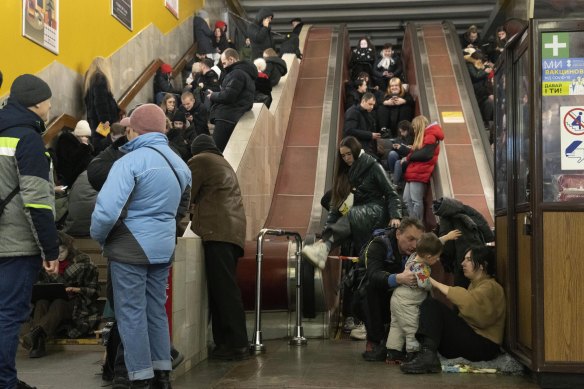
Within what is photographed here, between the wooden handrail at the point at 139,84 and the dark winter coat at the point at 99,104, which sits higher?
the wooden handrail at the point at 139,84

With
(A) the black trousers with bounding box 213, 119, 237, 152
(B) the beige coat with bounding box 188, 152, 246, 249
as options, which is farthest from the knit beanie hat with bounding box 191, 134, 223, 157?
(A) the black trousers with bounding box 213, 119, 237, 152

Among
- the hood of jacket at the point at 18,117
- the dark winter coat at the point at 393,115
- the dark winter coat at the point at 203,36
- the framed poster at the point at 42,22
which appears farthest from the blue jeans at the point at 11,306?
the dark winter coat at the point at 203,36

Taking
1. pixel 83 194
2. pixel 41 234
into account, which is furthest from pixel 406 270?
pixel 83 194

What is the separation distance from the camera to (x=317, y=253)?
6680mm

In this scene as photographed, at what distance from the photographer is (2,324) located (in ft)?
13.0

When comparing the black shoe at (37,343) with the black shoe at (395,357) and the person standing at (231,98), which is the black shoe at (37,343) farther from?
the person standing at (231,98)

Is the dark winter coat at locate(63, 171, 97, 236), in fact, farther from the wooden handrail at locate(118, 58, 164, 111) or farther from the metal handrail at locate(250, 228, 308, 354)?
the wooden handrail at locate(118, 58, 164, 111)

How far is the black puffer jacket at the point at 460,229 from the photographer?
564 cm

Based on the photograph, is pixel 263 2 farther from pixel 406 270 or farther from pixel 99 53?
pixel 406 270

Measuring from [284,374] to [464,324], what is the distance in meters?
1.27

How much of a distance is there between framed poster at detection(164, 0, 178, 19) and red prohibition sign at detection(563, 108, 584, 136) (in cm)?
1236

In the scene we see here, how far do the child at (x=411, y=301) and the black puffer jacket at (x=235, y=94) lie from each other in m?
3.83

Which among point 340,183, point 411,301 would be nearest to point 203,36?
point 340,183

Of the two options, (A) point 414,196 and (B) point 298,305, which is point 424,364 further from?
(A) point 414,196
